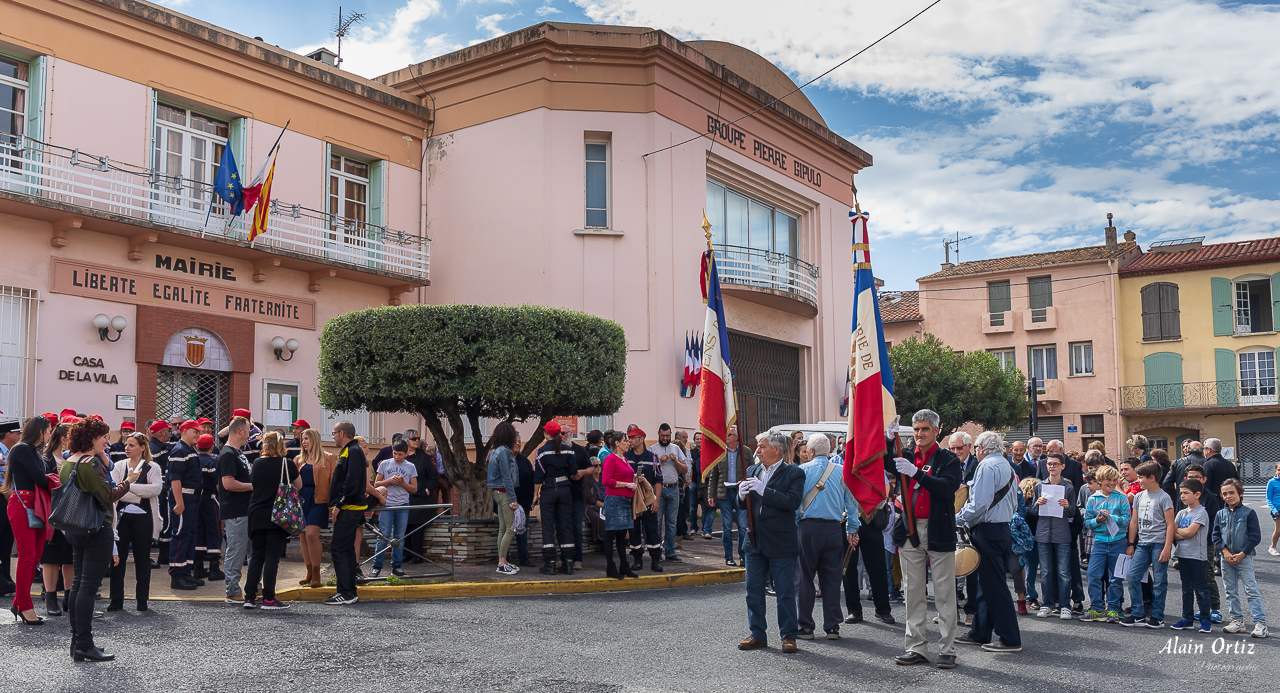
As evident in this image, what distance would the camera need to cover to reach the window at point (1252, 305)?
126ft

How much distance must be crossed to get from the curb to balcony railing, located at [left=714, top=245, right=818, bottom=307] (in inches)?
385

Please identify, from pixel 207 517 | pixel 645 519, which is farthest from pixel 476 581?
pixel 207 517

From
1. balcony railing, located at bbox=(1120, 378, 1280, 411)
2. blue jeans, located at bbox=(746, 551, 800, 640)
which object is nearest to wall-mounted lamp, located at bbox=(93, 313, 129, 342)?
blue jeans, located at bbox=(746, 551, 800, 640)

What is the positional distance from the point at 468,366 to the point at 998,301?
3454 cm

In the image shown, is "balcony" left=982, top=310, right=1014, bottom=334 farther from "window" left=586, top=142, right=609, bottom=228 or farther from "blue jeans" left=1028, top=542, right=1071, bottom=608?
"blue jeans" left=1028, top=542, right=1071, bottom=608

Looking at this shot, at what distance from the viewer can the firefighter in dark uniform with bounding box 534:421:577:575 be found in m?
12.0

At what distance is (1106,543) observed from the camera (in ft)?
30.6

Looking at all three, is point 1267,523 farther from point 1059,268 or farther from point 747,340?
point 1059,268

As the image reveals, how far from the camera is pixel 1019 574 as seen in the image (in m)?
9.59

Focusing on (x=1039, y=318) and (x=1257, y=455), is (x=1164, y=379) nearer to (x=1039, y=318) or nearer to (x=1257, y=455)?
(x=1257, y=455)

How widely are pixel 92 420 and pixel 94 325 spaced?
8.58 meters

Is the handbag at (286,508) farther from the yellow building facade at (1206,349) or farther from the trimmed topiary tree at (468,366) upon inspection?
the yellow building facade at (1206,349)

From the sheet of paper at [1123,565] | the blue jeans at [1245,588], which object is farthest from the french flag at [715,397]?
the blue jeans at [1245,588]

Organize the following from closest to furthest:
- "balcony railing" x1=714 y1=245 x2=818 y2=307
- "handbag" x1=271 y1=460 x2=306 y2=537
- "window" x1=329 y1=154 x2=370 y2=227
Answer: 1. "handbag" x1=271 y1=460 x2=306 y2=537
2. "window" x1=329 y1=154 x2=370 y2=227
3. "balcony railing" x1=714 y1=245 x2=818 y2=307
